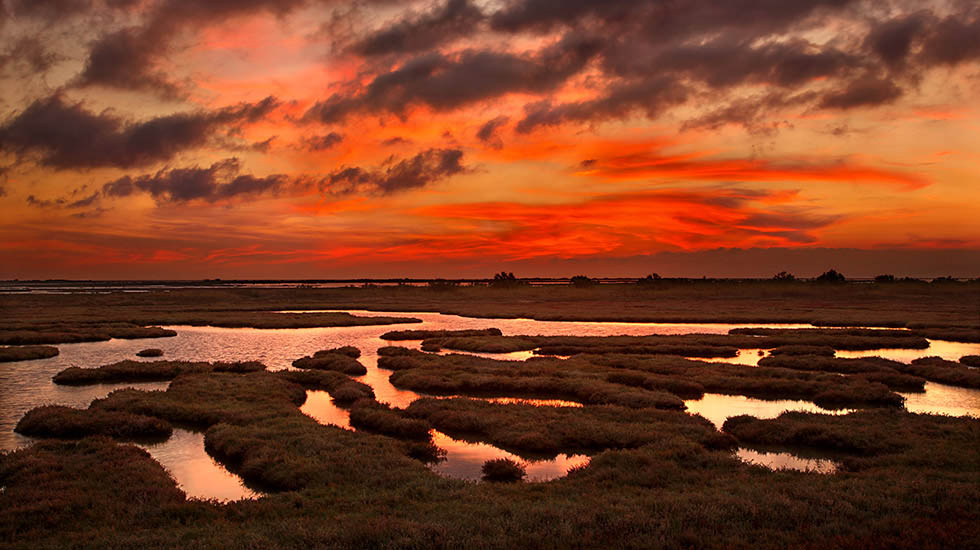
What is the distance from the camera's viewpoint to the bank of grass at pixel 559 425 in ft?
85.3

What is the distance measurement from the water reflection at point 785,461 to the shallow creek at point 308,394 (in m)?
0.04

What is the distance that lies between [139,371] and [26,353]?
62.1ft

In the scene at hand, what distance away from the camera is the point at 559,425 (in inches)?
1113

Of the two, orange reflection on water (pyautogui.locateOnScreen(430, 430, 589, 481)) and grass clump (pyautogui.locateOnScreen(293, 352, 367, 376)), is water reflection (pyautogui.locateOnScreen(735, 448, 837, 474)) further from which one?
grass clump (pyautogui.locateOnScreen(293, 352, 367, 376))

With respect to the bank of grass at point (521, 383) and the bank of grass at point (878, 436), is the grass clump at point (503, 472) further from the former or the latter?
the bank of grass at point (521, 383)

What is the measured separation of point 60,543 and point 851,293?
171765 mm

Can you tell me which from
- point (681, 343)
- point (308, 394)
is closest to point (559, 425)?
point (308, 394)

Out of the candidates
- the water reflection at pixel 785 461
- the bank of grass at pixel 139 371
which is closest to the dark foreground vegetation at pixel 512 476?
the water reflection at pixel 785 461

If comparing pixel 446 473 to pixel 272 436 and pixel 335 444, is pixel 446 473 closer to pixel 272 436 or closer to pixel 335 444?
pixel 335 444

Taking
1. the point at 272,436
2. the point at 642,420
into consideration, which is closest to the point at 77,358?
the point at 272,436

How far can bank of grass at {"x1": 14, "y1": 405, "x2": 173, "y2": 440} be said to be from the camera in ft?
91.9

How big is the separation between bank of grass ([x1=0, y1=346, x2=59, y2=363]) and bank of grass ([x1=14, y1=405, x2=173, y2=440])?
97.9 ft

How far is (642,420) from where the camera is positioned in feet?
95.6

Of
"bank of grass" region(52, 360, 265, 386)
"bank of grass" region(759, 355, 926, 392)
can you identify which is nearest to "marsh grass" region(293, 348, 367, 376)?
"bank of grass" region(52, 360, 265, 386)
